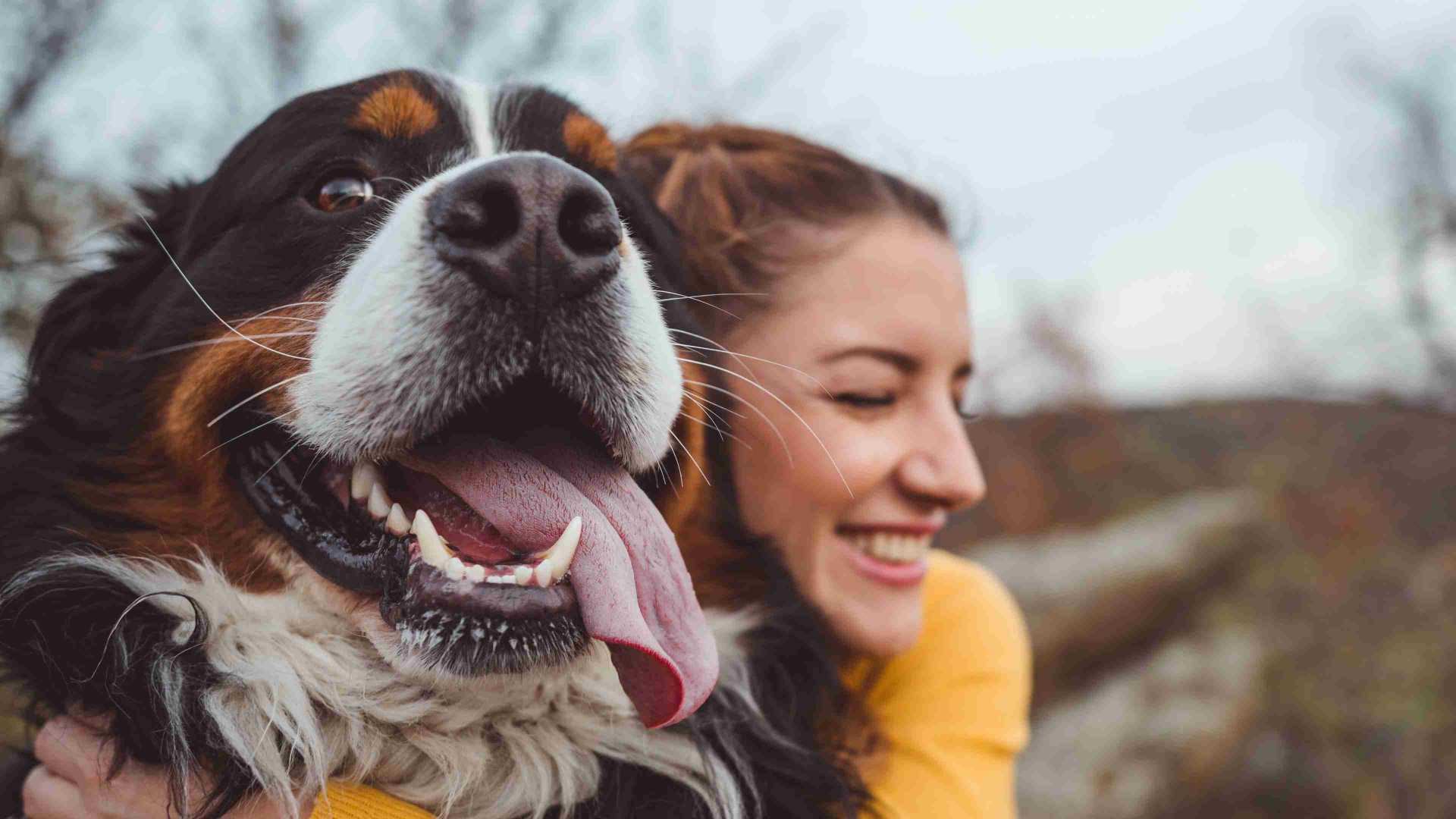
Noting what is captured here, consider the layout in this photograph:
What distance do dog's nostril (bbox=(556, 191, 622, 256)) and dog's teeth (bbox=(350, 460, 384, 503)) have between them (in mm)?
488

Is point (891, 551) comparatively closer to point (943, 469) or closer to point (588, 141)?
point (943, 469)

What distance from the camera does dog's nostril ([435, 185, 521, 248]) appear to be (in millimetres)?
1458

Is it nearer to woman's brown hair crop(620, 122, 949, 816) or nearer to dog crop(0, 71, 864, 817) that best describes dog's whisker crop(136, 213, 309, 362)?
dog crop(0, 71, 864, 817)

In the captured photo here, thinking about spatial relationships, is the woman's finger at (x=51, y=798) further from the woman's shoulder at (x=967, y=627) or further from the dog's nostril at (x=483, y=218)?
the woman's shoulder at (x=967, y=627)

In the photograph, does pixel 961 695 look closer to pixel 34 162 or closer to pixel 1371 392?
pixel 34 162

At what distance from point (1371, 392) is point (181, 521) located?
10.1 metres

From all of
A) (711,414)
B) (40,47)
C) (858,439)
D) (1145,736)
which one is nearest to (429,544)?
(711,414)

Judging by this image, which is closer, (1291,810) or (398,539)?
(398,539)

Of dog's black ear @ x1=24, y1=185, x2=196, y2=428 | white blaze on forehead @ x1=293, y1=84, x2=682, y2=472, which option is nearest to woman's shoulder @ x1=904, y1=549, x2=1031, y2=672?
white blaze on forehead @ x1=293, y1=84, x2=682, y2=472

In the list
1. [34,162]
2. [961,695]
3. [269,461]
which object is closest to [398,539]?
[269,461]

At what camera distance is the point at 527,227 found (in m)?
1.46

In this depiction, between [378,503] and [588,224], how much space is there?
21.7 inches

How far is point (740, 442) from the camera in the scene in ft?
7.75

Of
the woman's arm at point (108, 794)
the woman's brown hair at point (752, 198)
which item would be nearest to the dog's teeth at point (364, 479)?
the woman's arm at point (108, 794)
